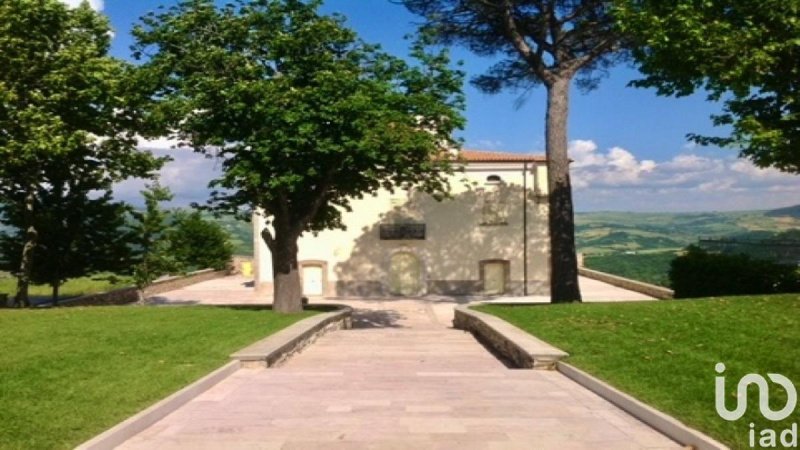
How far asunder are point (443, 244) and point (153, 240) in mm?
16516

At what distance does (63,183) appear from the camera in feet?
78.5

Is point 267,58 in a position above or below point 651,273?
above

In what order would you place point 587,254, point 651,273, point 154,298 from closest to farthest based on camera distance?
point 154,298
point 651,273
point 587,254

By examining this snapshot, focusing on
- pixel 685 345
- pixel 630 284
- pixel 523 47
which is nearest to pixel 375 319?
pixel 523 47

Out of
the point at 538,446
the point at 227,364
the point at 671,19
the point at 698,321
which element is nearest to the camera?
the point at 538,446

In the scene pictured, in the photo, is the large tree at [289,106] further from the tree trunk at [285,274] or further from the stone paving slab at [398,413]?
the stone paving slab at [398,413]

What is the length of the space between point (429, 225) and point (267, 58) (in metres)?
21.4

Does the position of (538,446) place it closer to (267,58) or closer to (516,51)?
(267,58)

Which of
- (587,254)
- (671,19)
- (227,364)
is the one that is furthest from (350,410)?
(587,254)

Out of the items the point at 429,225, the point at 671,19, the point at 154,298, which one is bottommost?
the point at 154,298

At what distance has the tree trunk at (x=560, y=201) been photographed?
72.3 feet

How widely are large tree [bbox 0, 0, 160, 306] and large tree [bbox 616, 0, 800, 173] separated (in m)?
15.7

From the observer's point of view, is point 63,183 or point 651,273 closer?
point 63,183

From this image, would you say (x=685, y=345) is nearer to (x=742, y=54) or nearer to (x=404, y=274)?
(x=742, y=54)
